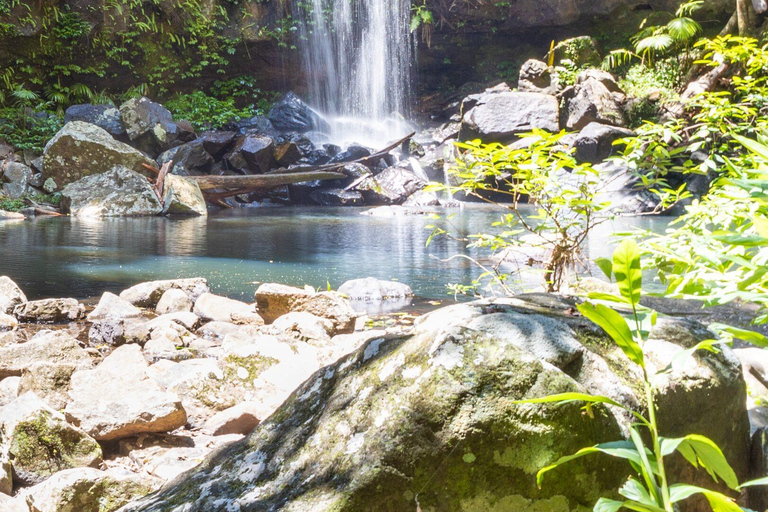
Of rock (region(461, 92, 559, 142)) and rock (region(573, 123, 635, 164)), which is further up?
rock (region(461, 92, 559, 142))

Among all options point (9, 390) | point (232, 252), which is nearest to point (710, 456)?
point (9, 390)

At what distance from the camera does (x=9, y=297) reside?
494 centimetres

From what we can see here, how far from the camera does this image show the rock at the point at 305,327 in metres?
3.93

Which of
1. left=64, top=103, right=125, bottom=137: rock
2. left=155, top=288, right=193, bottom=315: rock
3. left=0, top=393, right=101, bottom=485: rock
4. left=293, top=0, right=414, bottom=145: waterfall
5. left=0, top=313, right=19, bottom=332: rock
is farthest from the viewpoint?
left=293, top=0, right=414, bottom=145: waterfall

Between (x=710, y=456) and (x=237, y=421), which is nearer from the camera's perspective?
(x=710, y=456)

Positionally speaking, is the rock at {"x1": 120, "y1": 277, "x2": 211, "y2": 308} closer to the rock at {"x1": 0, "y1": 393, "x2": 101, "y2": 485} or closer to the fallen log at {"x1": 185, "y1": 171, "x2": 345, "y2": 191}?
Answer: the rock at {"x1": 0, "y1": 393, "x2": 101, "y2": 485}

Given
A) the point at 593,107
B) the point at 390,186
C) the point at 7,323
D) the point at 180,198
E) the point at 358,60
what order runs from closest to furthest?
the point at 7,323 < the point at 180,198 < the point at 593,107 < the point at 390,186 < the point at 358,60

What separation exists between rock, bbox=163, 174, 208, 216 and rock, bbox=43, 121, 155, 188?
1470 mm

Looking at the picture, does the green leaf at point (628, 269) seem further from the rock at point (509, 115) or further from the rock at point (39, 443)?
the rock at point (509, 115)

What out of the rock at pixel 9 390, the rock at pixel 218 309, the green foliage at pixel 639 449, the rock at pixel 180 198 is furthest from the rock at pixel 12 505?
the rock at pixel 180 198

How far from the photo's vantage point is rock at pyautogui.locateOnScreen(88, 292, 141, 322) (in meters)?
4.77

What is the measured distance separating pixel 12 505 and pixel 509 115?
49.0 ft

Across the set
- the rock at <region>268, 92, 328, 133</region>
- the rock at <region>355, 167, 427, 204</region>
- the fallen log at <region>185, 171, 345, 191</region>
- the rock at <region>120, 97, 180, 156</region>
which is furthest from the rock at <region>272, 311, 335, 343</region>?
the rock at <region>268, 92, 328, 133</region>

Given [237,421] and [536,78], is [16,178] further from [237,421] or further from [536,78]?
[237,421]
